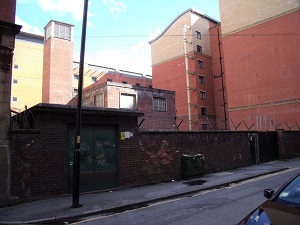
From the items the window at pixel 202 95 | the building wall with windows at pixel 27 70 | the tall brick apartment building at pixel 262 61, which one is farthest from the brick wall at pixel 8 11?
the building wall with windows at pixel 27 70

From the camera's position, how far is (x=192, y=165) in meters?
14.2

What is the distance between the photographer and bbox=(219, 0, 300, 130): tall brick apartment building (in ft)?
110

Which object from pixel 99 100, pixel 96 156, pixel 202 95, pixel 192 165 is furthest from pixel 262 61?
pixel 96 156

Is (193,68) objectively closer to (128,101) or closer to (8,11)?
(128,101)

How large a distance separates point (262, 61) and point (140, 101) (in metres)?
17.6

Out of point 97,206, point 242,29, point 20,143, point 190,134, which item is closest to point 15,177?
point 20,143

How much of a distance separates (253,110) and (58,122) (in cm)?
3156

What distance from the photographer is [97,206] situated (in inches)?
339

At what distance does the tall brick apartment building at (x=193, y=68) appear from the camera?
46.2m

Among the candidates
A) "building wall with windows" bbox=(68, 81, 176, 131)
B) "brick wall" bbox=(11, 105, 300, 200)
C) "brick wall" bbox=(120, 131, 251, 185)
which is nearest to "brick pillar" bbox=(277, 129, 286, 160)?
"brick wall" bbox=(120, 131, 251, 185)

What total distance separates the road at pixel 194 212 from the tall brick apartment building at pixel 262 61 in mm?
22324

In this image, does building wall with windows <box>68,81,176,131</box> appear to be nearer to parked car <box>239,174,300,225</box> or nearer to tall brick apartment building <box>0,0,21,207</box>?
tall brick apartment building <box>0,0,21,207</box>

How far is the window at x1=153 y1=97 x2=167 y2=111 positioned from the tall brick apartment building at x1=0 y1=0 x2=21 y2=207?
841 inches

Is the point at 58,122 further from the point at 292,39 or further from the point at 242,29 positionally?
the point at 242,29
